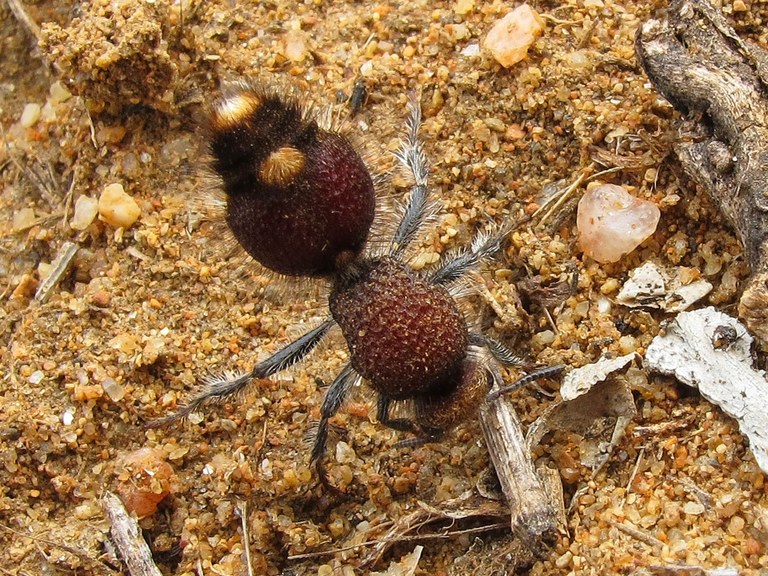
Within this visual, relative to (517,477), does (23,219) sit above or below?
above

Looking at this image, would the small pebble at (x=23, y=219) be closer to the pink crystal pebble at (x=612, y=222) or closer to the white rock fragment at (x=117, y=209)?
the white rock fragment at (x=117, y=209)

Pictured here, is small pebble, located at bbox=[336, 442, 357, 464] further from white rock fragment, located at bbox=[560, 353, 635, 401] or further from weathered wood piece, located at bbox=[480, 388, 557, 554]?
white rock fragment, located at bbox=[560, 353, 635, 401]

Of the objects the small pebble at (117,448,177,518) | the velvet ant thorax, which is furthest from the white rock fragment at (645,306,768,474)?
the small pebble at (117,448,177,518)

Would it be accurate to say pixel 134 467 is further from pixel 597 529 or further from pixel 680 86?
pixel 680 86

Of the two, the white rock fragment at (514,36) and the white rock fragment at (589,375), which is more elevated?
the white rock fragment at (514,36)

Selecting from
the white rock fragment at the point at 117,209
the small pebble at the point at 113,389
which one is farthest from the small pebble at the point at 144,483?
the white rock fragment at the point at 117,209

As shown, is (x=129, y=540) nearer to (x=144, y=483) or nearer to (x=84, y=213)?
(x=144, y=483)

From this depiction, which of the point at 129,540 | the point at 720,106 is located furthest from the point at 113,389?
the point at 720,106

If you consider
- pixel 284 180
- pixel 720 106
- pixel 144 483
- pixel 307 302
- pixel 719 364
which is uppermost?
pixel 284 180

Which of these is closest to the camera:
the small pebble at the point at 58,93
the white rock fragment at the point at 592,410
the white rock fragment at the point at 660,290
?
the white rock fragment at the point at 592,410
